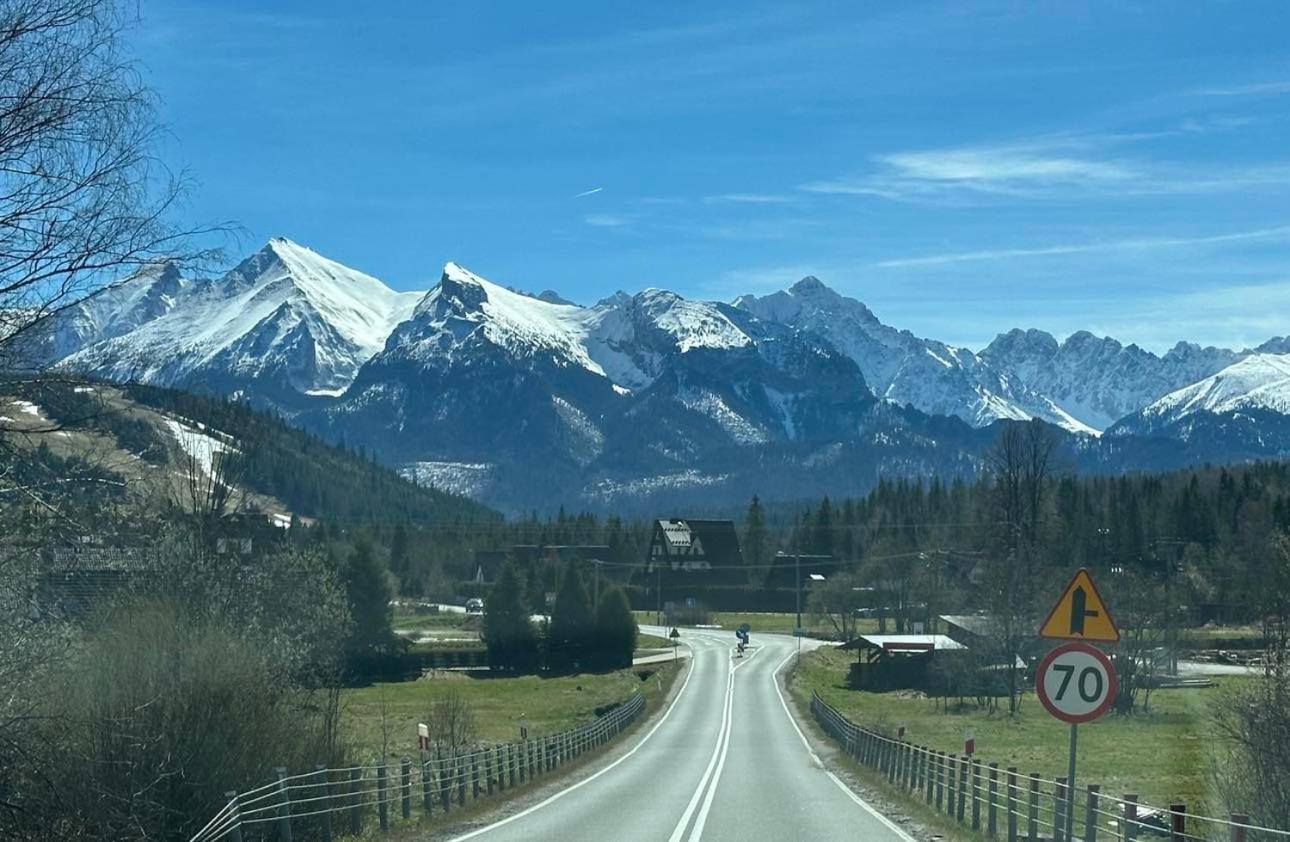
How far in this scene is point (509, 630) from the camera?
91812 mm

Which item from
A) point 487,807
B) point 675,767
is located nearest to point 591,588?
point 675,767

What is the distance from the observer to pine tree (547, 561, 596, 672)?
302 ft

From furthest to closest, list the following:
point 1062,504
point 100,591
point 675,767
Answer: point 1062,504
point 675,767
point 100,591

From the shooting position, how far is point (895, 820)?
25.2 meters

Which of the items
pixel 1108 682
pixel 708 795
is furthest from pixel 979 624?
pixel 1108 682

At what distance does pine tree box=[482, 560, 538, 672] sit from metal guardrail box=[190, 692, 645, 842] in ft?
178

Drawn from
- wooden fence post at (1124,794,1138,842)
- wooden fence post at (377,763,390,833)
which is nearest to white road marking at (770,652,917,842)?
wooden fence post at (1124,794,1138,842)

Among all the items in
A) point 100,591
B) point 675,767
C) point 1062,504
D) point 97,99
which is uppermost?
point 1062,504

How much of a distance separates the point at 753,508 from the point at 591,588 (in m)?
71.2

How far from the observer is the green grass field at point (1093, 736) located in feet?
106

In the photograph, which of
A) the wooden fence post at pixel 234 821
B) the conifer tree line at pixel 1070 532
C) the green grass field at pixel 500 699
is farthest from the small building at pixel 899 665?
the wooden fence post at pixel 234 821

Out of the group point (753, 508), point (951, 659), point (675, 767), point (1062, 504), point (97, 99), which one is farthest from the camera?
point (753, 508)

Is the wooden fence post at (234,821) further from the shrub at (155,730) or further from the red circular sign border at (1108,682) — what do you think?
the red circular sign border at (1108,682)

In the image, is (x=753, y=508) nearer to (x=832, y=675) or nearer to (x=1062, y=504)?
(x=1062, y=504)
